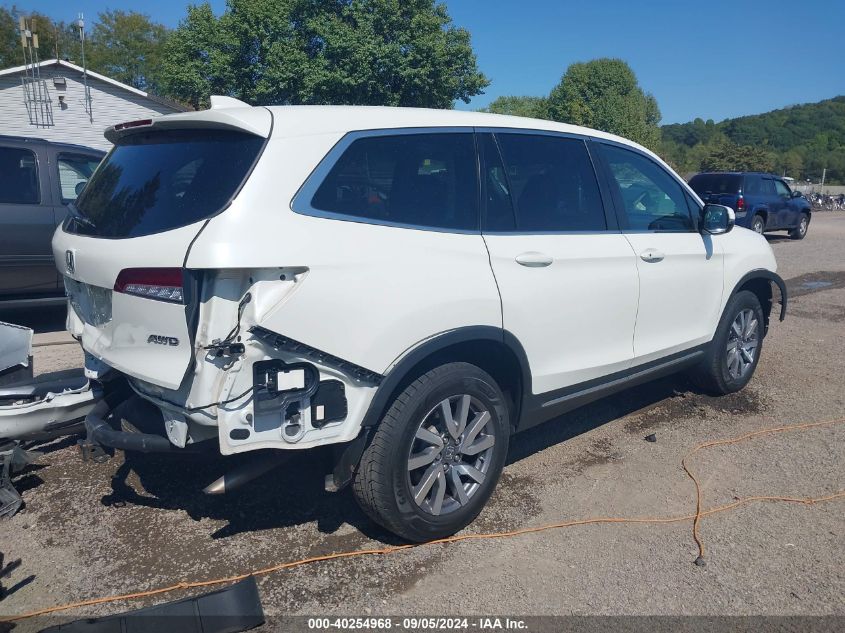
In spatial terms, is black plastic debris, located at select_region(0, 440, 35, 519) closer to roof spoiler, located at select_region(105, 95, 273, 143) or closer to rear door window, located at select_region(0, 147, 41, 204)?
roof spoiler, located at select_region(105, 95, 273, 143)

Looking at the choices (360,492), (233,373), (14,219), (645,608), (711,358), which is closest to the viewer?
(233,373)

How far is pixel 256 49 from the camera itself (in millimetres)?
31531

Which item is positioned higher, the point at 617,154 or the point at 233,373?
the point at 617,154

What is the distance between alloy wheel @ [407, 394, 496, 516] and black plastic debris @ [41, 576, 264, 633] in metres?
0.84

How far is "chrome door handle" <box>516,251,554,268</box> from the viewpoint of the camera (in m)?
3.42

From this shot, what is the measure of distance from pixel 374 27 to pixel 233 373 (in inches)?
1188

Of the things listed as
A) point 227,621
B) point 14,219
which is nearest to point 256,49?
point 14,219

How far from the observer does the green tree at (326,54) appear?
95.0 ft

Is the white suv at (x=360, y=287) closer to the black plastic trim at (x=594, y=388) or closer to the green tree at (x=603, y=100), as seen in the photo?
the black plastic trim at (x=594, y=388)

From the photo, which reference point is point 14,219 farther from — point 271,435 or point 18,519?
point 271,435

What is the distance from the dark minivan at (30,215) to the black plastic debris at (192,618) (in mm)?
5038

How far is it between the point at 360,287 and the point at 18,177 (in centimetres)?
558

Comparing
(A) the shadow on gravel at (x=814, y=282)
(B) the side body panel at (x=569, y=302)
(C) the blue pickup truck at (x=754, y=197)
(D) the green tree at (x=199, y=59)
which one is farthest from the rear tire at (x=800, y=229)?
(D) the green tree at (x=199, y=59)

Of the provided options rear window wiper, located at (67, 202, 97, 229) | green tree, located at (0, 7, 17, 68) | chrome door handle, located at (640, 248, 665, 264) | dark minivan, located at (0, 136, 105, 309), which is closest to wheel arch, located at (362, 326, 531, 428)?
chrome door handle, located at (640, 248, 665, 264)
